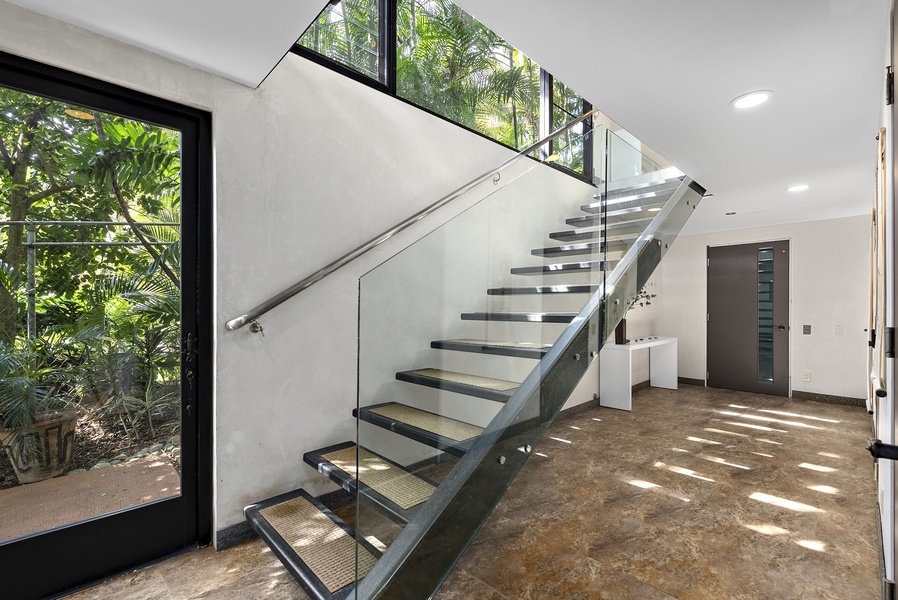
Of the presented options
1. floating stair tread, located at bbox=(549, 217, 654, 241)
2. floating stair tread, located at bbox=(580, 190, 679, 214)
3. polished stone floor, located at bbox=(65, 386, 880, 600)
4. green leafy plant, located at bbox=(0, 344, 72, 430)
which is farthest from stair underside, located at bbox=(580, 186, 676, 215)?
green leafy plant, located at bbox=(0, 344, 72, 430)

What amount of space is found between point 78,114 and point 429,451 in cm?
220

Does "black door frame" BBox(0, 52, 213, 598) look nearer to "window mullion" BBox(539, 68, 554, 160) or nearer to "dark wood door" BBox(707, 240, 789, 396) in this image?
"window mullion" BBox(539, 68, 554, 160)

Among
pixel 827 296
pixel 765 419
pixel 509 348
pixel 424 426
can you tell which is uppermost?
pixel 827 296

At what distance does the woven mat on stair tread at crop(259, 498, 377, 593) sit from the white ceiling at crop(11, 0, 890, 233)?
219 cm

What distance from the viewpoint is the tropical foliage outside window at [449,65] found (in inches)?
110

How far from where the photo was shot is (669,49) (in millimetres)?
1865

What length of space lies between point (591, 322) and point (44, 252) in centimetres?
278

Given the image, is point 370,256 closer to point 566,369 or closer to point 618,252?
point 566,369

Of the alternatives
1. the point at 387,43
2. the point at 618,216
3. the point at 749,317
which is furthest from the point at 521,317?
the point at 749,317

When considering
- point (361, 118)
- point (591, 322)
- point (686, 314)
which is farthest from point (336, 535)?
point (686, 314)

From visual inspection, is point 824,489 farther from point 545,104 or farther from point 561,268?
point 545,104

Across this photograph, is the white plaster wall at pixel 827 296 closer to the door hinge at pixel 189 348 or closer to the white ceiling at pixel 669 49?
Result: the white ceiling at pixel 669 49

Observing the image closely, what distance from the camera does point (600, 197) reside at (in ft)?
9.30

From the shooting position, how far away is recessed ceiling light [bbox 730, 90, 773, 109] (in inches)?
87.4
